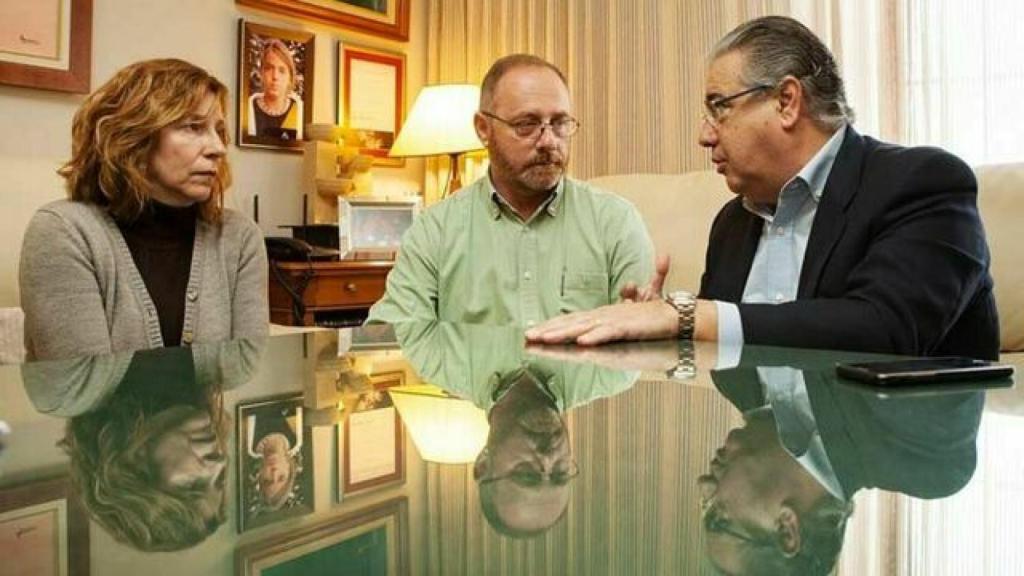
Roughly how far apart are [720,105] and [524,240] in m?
0.60

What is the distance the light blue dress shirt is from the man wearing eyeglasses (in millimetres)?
437

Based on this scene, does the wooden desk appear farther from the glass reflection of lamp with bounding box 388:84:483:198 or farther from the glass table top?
the glass table top

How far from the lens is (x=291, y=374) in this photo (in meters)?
0.97

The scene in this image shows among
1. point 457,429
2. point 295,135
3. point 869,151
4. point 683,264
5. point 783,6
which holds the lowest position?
point 457,429

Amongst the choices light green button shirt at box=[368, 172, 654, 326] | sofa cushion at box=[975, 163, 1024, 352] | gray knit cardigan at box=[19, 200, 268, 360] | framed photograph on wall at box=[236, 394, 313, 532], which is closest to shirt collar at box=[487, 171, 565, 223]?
light green button shirt at box=[368, 172, 654, 326]

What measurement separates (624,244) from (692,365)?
3.44 ft

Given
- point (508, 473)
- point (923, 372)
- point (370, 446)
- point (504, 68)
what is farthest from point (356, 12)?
point (508, 473)

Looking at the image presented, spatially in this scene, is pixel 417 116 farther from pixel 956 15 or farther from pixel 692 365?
pixel 692 365

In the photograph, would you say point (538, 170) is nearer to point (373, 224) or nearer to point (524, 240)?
point (524, 240)

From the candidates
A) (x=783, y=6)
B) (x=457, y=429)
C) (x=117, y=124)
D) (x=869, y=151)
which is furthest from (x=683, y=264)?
(x=457, y=429)

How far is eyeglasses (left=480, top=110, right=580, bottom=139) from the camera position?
81.7 inches

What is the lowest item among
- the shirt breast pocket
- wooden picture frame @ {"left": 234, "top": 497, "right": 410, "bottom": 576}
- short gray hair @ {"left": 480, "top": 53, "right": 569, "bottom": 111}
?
wooden picture frame @ {"left": 234, "top": 497, "right": 410, "bottom": 576}

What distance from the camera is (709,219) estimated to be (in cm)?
241

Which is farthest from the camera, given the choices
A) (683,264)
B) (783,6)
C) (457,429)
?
(783,6)
